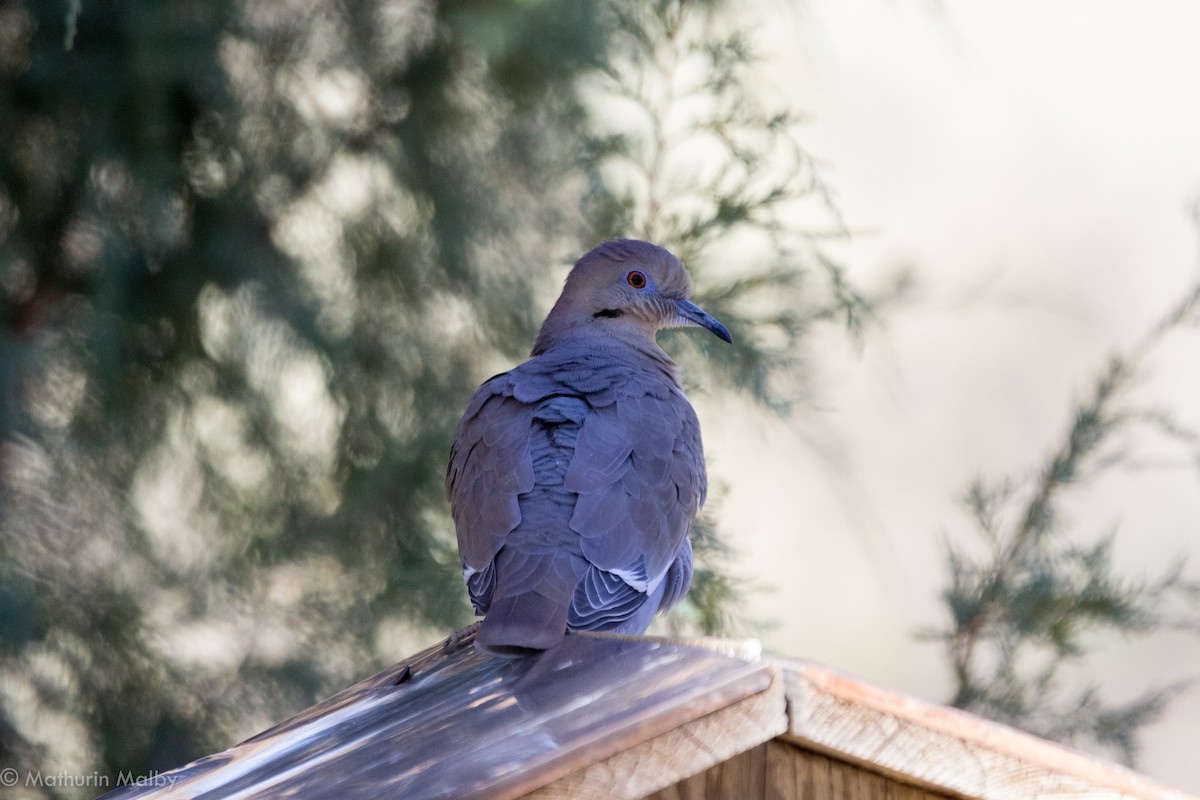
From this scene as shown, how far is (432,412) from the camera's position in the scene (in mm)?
4867

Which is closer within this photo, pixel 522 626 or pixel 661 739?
pixel 661 739

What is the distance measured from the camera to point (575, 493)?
308 centimetres

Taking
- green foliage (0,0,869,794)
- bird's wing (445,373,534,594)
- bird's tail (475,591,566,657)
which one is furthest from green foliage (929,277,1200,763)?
bird's tail (475,591,566,657)

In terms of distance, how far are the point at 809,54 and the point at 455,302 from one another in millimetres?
1414


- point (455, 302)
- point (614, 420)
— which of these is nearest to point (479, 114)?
point (455, 302)

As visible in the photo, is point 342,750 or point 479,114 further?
point 479,114

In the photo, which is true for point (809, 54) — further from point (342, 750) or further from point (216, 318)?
point (342, 750)

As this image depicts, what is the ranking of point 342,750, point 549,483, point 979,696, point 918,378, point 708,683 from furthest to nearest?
point 918,378, point 979,696, point 549,483, point 342,750, point 708,683

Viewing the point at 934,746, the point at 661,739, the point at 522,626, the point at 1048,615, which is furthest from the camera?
the point at 1048,615

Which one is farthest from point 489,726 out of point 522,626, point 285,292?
point 285,292

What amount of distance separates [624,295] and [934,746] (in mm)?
2144

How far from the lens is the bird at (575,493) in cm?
287

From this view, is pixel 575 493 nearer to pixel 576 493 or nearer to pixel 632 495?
pixel 576 493

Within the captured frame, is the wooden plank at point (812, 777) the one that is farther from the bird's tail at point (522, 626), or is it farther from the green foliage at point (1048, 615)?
the green foliage at point (1048, 615)
